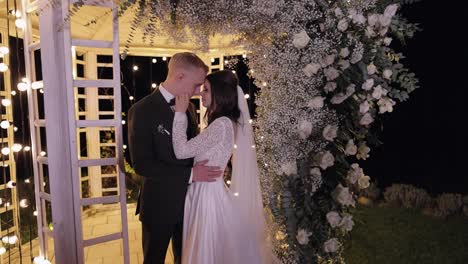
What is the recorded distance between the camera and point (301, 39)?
2199 millimetres

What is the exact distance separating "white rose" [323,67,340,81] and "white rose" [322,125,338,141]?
292 mm

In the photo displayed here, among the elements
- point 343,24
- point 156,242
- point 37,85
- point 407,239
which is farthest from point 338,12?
point 407,239

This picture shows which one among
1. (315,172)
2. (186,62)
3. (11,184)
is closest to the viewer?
(315,172)

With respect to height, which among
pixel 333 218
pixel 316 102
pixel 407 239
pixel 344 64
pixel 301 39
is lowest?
pixel 407 239

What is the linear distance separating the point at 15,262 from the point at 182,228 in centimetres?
210

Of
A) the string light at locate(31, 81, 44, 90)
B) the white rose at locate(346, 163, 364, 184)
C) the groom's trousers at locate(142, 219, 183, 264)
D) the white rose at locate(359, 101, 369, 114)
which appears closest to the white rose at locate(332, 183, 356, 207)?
the white rose at locate(346, 163, 364, 184)

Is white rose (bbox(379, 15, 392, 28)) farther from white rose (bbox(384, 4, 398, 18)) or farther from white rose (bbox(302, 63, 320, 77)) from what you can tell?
white rose (bbox(302, 63, 320, 77))

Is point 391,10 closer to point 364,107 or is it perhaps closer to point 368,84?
point 368,84

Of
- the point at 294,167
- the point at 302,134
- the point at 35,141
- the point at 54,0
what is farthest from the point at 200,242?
the point at 54,0

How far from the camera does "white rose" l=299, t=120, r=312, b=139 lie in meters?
2.30

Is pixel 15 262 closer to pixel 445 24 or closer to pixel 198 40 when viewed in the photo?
pixel 198 40

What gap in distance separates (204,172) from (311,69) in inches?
39.7

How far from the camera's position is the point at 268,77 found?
2506mm

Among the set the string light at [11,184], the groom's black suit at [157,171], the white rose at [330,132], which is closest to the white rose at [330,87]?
the white rose at [330,132]
